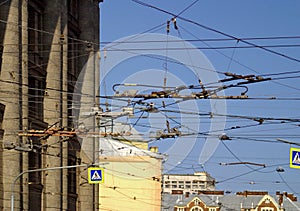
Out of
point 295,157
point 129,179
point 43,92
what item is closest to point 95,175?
point 43,92

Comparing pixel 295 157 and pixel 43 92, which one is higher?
pixel 43 92

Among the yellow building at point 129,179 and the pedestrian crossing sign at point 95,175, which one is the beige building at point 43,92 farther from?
the yellow building at point 129,179

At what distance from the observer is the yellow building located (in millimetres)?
96438

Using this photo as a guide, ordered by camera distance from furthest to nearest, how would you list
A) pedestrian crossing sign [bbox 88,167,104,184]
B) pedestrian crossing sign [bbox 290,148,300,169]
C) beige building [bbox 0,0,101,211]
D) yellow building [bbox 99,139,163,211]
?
yellow building [bbox 99,139,163,211] → pedestrian crossing sign [bbox 88,167,104,184] → beige building [bbox 0,0,101,211] → pedestrian crossing sign [bbox 290,148,300,169]

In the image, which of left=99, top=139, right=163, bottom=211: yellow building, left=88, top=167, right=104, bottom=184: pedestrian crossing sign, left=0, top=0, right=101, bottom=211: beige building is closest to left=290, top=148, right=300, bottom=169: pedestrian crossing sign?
left=0, top=0, right=101, bottom=211: beige building

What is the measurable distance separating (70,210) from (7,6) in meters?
19.7

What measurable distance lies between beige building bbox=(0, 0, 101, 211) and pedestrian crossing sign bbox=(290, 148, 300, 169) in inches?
402

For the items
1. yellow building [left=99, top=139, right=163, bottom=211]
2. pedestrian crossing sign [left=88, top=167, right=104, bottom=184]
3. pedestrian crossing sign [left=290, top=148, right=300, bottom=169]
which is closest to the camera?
pedestrian crossing sign [left=290, top=148, right=300, bottom=169]

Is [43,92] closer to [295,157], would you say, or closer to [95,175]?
[95,175]

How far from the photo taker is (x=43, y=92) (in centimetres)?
5209

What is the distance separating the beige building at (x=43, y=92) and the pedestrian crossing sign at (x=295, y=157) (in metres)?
10.2

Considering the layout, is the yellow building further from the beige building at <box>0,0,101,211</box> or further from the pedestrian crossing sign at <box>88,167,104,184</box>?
the pedestrian crossing sign at <box>88,167,104,184</box>

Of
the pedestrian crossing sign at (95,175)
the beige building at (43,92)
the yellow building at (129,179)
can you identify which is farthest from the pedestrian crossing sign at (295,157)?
the yellow building at (129,179)

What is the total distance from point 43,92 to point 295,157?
20516 mm
